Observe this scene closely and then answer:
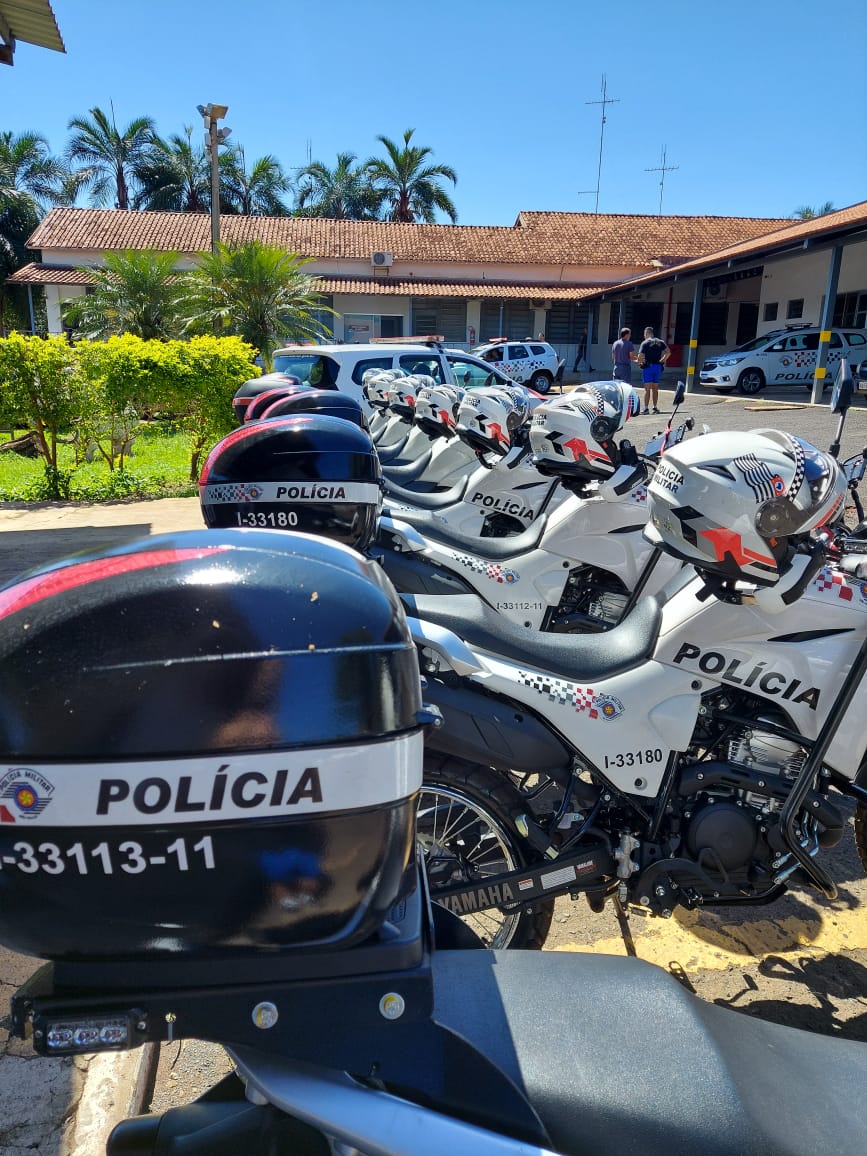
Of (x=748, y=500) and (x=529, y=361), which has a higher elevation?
(x=529, y=361)

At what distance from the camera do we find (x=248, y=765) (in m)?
0.97

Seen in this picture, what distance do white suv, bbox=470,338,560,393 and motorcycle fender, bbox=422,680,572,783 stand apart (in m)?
22.5

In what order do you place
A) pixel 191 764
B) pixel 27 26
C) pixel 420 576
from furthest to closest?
pixel 27 26 → pixel 420 576 → pixel 191 764

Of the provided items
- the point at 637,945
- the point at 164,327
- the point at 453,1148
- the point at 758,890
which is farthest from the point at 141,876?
the point at 164,327

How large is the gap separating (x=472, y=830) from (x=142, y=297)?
19696mm

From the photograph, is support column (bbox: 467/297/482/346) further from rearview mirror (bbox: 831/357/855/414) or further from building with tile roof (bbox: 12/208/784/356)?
rearview mirror (bbox: 831/357/855/414)

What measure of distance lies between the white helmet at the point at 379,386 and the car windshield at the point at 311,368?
2.94 ft

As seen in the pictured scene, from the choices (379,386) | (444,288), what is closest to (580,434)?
(379,386)

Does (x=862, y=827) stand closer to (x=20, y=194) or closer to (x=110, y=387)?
(x=110, y=387)

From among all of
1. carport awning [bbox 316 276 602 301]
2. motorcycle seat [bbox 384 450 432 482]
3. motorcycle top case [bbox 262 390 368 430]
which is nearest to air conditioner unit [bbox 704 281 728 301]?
carport awning [bbox 316 276 602 301]

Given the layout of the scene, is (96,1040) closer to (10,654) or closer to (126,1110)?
(10,654)

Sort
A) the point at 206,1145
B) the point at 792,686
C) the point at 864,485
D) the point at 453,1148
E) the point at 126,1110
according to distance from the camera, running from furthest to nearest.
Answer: the point at 864,485 < the point at 792,686 < the point at 126,1110 < the point at 206,1145 < the point at 453,1148

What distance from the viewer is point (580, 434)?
444cm

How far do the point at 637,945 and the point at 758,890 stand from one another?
0.54 meters
